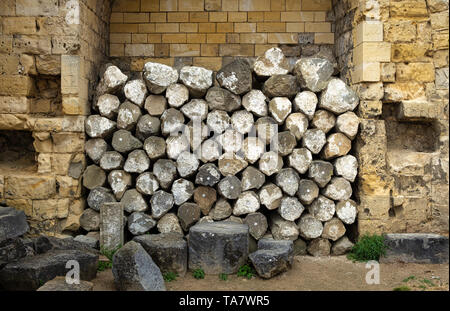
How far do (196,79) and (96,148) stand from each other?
5.50 feet

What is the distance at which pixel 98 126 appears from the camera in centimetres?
571

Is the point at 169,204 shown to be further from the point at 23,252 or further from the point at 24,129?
the point at 24,129

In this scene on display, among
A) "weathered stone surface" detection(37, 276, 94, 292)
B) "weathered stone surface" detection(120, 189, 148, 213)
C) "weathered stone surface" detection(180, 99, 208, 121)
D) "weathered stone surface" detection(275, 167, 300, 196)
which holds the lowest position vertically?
"weathered stone surface" detection(37, 276, 94, 292)

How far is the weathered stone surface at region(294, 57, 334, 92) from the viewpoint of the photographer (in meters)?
5.63

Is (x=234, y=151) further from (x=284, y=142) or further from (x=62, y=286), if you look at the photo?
(x=62, y=286)

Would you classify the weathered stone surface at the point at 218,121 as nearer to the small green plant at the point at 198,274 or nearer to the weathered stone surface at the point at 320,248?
the small green plant at the point at 198,274

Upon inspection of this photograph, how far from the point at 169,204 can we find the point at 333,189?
86.5 inches

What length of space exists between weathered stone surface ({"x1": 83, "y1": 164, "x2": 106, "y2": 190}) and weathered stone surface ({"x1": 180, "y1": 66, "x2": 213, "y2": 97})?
1.71m

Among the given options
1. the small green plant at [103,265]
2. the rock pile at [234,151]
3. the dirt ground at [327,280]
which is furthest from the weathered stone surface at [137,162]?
the dirt ground at [327,280]

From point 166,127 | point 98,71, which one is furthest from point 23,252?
point 98,71

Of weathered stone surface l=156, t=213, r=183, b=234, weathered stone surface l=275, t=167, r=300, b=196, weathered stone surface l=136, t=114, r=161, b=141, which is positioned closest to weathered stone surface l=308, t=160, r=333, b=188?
weathered stone surface l=275, t=167, r=300, b=196

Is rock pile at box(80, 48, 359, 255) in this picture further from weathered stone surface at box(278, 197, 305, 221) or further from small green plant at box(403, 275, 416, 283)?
small green plant at box(403, 275, 416, 283)

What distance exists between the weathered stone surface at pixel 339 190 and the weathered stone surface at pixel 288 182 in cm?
47

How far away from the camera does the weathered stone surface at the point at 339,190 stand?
18.2 feet
